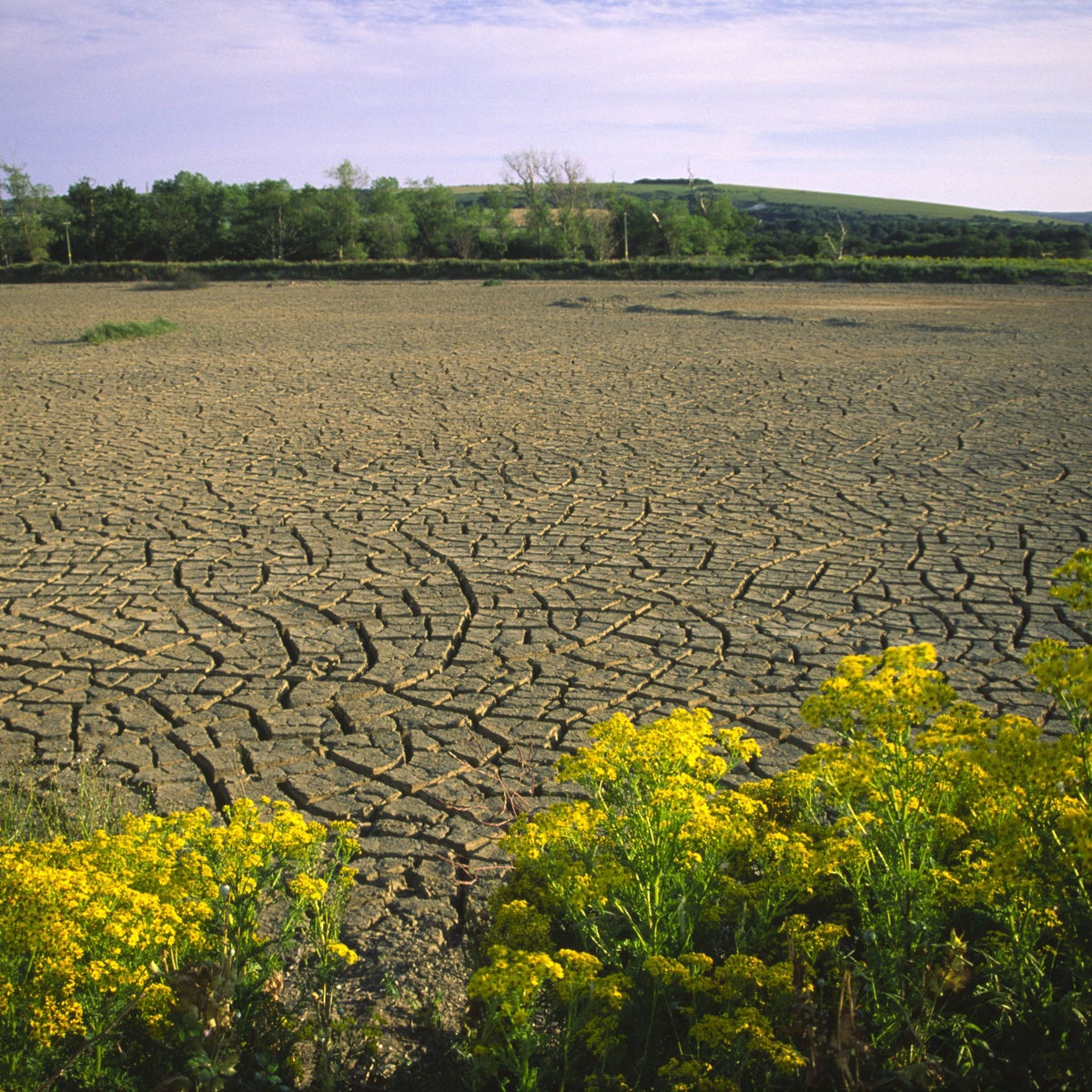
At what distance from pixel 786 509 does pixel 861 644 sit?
8.43ft

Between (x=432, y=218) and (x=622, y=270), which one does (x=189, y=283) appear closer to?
(x=622, y=270)

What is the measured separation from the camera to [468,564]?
6.49 metres

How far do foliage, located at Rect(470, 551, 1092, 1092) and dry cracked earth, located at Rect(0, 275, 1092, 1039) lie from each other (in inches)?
29.8

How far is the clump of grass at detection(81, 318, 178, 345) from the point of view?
18.2 metres

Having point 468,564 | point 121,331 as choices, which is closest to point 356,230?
point 121,331

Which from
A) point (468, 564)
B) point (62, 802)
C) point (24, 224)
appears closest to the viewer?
point (62, 802)

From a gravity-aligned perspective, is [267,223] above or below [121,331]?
→ above

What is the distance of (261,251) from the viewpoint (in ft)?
179

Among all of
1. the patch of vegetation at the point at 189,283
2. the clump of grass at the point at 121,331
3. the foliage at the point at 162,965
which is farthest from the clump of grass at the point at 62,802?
the patch of vegetation at the point at 189,283

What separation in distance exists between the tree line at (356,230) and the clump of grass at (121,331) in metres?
32.8

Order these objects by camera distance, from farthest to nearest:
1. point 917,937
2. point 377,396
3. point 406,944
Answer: point 377,396, point 406,944, point 917,937

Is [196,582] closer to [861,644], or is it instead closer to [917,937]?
[861,644]

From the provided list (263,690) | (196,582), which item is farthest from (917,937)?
(196,582)

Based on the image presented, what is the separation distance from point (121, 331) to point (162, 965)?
59.6ft
